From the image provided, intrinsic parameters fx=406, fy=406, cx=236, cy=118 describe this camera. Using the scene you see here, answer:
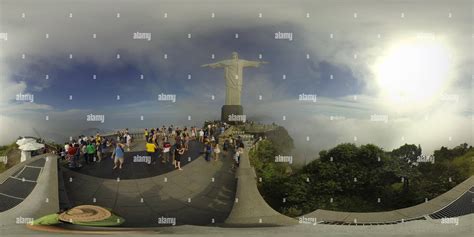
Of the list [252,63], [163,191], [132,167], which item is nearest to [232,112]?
[252,63]

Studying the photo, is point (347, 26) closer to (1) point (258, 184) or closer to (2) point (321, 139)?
(2) point (321, 139)

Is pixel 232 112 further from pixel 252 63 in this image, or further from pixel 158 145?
pixel 158 145

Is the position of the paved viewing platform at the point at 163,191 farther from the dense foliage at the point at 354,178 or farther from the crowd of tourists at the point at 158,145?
the dense foliage at the point at 354,178

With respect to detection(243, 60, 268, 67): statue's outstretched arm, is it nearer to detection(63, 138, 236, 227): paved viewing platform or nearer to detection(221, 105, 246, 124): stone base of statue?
detection(221, 105, 246, 124): stone base of statue

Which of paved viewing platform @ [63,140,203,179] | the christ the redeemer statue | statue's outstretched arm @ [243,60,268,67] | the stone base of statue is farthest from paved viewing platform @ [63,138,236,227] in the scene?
statue's outstretched arm @ [243,60,268,67]

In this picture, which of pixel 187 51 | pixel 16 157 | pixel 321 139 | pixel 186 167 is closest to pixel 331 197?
pixel 321 139
